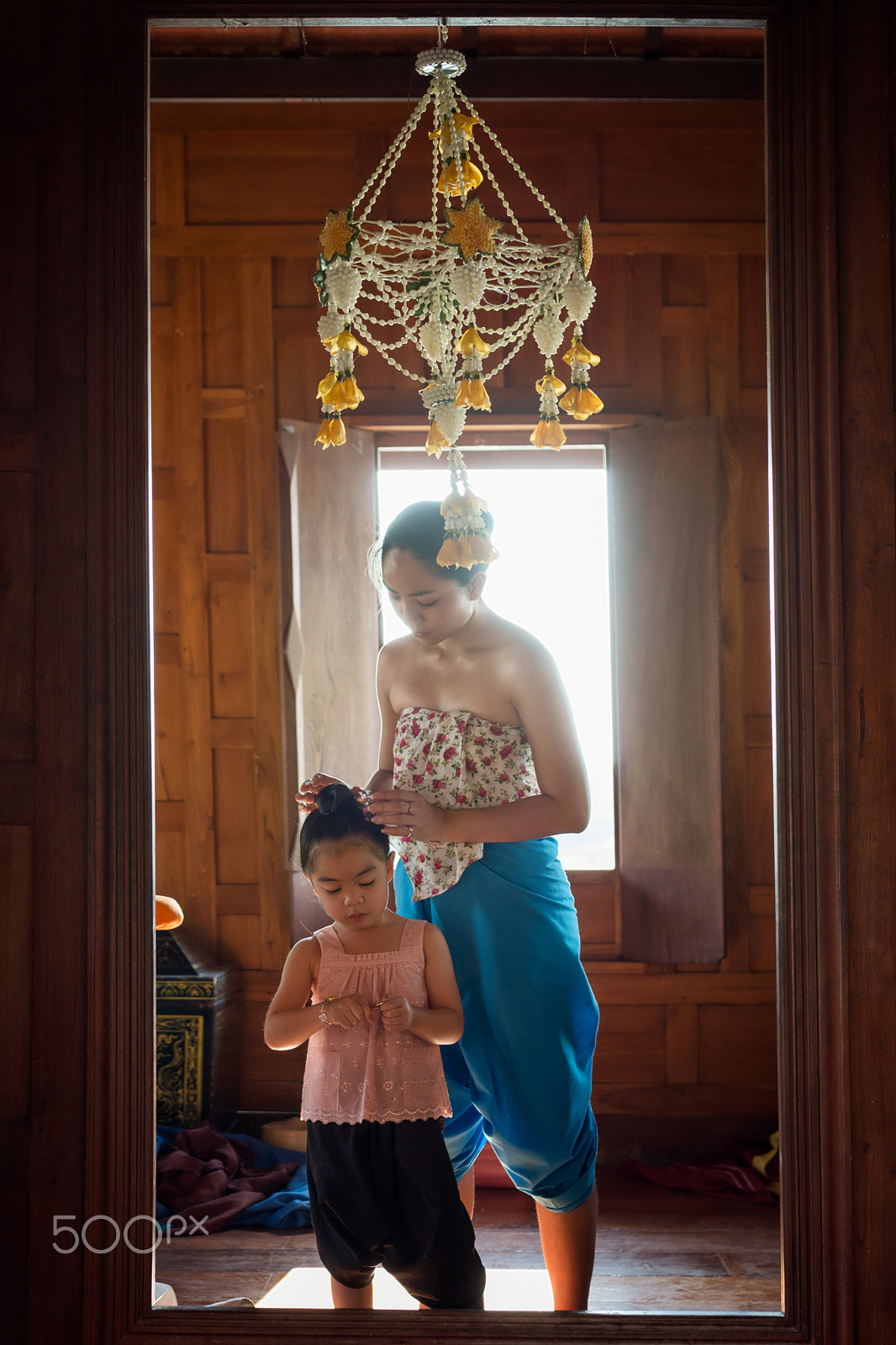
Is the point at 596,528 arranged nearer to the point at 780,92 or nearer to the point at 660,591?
the point at 660,591

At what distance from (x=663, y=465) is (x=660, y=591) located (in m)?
0.39

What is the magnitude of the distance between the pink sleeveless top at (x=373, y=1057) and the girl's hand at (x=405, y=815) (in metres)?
0.18

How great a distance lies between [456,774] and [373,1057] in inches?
20.4

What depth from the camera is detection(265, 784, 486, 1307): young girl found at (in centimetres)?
173

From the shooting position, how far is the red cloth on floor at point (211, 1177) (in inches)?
112

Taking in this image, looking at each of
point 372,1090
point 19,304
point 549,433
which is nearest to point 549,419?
point 549,433

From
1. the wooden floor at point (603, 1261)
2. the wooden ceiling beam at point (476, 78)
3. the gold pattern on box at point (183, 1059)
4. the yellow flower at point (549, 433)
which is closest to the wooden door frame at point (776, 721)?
the yellow flower at point (549, 433)

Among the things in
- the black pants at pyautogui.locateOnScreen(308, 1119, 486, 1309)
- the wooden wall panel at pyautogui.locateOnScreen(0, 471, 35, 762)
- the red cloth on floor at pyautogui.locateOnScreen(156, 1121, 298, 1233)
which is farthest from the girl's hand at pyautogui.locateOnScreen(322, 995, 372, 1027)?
the red cloth on floor at pyautogui.locateOnScreen(156, 1121, 298, 1233)

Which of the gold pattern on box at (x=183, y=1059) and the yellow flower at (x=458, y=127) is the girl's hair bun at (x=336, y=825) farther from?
the gold pattern on box at (x=183, y=1059)

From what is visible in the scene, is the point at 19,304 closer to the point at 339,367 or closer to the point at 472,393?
the point at 339,367

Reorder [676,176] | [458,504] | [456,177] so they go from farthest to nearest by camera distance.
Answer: [676,176] < [456,177] < [458,504]

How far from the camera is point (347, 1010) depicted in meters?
1.70

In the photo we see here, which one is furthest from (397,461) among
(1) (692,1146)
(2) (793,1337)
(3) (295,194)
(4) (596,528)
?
(2) (793,1337)

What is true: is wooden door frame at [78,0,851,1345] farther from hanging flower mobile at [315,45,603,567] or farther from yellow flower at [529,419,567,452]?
yellow flower at [529,419,567,452]
